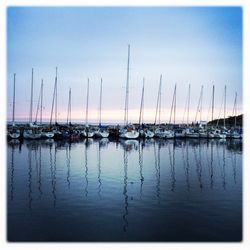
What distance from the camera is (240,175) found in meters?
12.0

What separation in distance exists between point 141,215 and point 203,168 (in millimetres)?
7597

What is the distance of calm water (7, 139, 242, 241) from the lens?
18.9 ft

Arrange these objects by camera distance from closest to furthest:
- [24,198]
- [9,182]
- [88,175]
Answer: [24,198] → [9,182] → [88,175]

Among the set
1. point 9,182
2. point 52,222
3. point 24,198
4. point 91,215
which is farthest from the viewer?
point 9,182

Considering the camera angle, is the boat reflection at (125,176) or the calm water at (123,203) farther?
the boat reflection at (125,176)

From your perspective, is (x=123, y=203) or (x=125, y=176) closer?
(x=123, y=203)

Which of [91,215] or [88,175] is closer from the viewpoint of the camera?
[91,215]

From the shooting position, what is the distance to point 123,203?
25.5ft

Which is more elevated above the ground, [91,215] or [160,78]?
[160,78]

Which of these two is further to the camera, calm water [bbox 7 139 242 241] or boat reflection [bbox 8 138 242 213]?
boat reflection [bbox 8 138 242 213]

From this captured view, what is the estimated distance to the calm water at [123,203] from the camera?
5758mm
